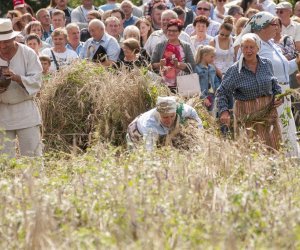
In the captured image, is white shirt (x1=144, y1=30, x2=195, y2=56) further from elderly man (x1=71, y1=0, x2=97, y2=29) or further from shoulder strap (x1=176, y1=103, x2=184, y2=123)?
shoulder strap (x1=176, y1=103, x2=184, y2=123)

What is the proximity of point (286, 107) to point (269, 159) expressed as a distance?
8.69 ft

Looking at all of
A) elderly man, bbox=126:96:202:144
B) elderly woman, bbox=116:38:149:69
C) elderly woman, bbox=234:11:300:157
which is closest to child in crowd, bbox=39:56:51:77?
elderly woman, bbox=116:38:149:69

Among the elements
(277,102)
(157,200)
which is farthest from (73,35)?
(157,200)

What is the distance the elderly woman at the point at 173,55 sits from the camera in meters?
14.8

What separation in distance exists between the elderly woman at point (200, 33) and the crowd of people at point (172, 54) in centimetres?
1

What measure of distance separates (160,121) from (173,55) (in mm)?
3442

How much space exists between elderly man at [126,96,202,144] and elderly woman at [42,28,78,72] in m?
3.40

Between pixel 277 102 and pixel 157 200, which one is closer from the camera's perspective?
pixel 157 200

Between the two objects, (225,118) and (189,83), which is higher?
(225,118)

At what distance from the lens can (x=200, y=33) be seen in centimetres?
1658

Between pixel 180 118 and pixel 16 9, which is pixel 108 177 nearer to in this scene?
pixel 180 118

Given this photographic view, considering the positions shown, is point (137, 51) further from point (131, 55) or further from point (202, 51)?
point (202, 51)

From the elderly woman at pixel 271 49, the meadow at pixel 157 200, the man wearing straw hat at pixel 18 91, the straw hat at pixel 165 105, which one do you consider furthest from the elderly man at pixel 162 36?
the meadow at pixel 157 200

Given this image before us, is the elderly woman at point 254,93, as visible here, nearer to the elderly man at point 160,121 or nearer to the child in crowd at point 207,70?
the elderly man at point 160,121
